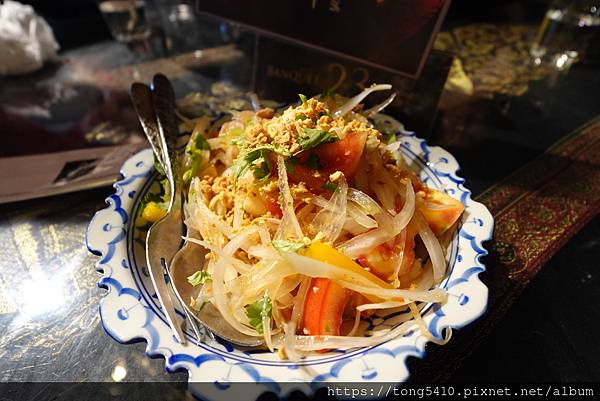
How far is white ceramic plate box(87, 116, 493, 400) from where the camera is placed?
2.76 ft

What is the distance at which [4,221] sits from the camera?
1.57 meters

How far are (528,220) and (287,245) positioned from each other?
3.87 feet

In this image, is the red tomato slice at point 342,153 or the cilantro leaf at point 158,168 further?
the cilantro leaf at point 158,168

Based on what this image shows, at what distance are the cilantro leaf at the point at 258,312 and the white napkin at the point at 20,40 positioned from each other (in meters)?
2.76

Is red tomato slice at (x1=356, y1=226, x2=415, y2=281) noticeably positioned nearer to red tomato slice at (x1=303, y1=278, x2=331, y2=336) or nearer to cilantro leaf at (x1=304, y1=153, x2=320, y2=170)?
red tomato slice at (x1=303, y1=278, x2=331, y2=336)

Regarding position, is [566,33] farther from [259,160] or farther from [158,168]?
[158,168]

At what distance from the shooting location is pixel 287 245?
104cm

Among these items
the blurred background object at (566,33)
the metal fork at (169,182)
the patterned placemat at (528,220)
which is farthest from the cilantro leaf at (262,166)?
the blurred background object at (566,33)

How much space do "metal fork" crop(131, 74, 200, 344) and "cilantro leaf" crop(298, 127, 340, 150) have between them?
1.64 feet

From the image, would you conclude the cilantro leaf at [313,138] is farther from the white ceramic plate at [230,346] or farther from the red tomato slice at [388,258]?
the white ceramic plate at [230,346]

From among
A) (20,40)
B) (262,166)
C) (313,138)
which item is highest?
(313,138)

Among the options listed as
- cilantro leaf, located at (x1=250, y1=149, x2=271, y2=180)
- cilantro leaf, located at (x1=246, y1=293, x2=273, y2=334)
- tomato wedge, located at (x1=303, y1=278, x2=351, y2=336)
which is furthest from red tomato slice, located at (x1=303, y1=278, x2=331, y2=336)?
cilantro leaf, located at (x1=250, y1=149, x2=271, y2=180)

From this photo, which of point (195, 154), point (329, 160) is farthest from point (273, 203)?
point (195, 154)

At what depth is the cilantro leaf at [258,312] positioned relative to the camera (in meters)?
1.03
